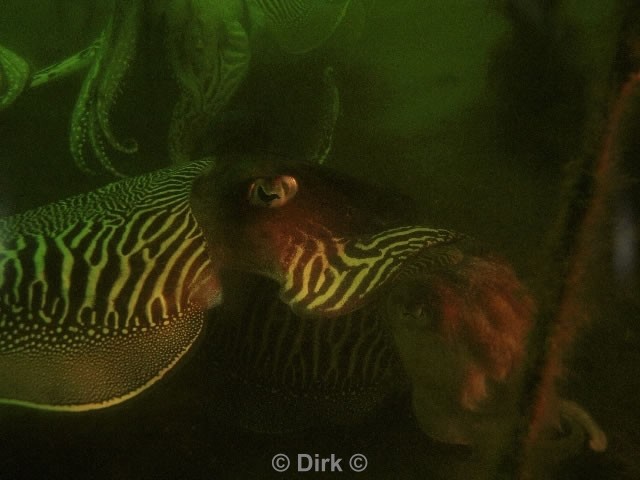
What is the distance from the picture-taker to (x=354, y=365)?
1080mm

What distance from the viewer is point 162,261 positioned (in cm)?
104

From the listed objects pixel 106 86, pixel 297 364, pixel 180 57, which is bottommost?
pixel 297 364

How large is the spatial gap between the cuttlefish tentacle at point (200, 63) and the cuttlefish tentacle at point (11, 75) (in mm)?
310

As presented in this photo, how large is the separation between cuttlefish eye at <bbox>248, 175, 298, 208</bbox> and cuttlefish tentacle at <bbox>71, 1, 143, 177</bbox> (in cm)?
29

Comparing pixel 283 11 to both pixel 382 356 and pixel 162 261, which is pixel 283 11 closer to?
pixel 162 261

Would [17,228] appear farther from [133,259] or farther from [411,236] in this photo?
[411,236]

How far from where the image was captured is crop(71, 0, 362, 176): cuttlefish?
Answer: 1104 millimetres

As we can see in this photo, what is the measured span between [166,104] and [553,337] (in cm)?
91

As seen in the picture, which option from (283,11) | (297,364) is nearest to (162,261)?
(297,364)

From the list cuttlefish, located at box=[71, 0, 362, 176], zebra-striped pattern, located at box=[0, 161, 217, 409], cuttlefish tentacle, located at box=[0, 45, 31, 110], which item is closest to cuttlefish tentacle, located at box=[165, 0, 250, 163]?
cuttlefish, located at box=[71, 0, 362, 176]

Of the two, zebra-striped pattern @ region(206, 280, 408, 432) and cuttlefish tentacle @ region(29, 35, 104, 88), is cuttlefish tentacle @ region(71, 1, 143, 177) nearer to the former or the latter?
cuttlefish tentacle @ region(29, 35, 104, 88)

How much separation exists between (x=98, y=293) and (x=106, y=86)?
0.46m

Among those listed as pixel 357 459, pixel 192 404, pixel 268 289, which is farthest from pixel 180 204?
pixel 357 459

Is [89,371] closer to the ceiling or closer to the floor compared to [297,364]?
closer to the floor
